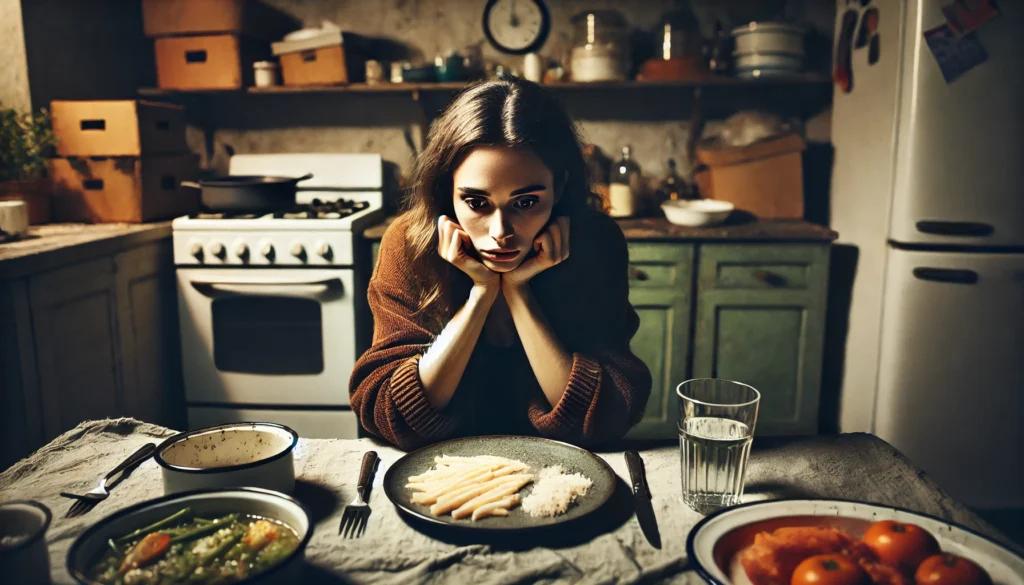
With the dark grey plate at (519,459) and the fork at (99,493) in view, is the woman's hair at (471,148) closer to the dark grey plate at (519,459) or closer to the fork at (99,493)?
the dark grey plate at (519,459)

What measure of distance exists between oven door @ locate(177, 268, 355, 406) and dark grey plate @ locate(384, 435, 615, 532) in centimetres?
175

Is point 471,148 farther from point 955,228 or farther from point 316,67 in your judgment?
point 316,67

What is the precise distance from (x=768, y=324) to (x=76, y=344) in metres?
2.24

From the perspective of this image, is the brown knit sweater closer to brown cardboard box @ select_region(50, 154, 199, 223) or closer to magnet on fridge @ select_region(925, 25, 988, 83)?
magnet on fridge @ select_region(925, 25, 988, 83)

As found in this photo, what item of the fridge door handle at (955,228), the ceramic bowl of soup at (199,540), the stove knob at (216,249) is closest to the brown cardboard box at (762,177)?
the fridge door handle at (955,228)

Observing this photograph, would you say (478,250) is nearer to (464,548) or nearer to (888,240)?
(464,548)

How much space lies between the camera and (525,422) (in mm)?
1413

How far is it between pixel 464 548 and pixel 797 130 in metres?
2.77

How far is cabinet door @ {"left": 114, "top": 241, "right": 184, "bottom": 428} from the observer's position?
2475 mm

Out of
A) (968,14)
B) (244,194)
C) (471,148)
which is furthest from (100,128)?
(968,14)

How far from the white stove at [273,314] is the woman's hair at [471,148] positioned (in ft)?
4.04

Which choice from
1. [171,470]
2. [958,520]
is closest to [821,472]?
[958,520]

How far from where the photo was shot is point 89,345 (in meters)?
2.28

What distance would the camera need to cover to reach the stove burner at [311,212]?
8.87ft
